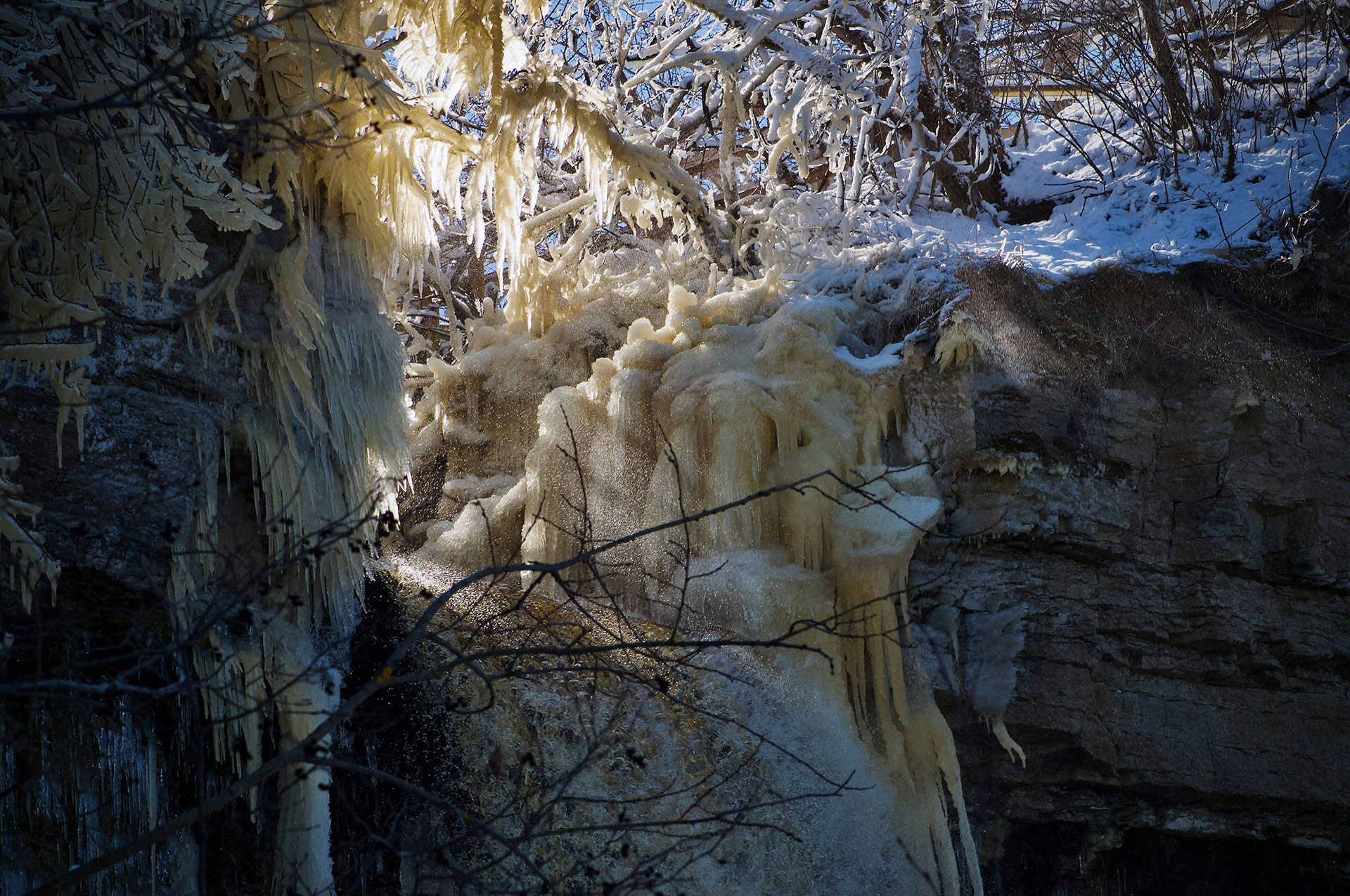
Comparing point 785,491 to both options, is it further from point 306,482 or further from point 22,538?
point 22,538

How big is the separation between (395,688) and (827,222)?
4805mm

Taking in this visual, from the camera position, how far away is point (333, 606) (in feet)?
17.2

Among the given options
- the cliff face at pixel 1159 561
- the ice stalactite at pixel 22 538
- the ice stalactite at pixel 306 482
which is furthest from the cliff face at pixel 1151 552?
the ice stalactite at pixel 22 538

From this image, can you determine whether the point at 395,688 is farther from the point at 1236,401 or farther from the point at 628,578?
the point at 1236,401

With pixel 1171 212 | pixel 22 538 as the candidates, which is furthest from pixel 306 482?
pixel 1171 212

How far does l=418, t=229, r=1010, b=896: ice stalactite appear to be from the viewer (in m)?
5.98

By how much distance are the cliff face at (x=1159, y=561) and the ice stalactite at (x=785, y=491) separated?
58 cm

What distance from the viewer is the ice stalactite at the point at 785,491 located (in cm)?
598

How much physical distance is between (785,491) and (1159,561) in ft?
8.71

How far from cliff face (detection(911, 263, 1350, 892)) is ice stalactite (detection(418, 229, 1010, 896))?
58 centimetres

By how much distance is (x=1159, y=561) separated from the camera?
22.6 feet

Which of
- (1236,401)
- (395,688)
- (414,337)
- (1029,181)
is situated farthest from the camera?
(414,337)

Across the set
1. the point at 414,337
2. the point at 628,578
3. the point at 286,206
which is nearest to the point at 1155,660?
the point at 628,578

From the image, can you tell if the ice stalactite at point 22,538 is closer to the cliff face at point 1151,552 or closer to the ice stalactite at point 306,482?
the ice stalactite at point 306,482
